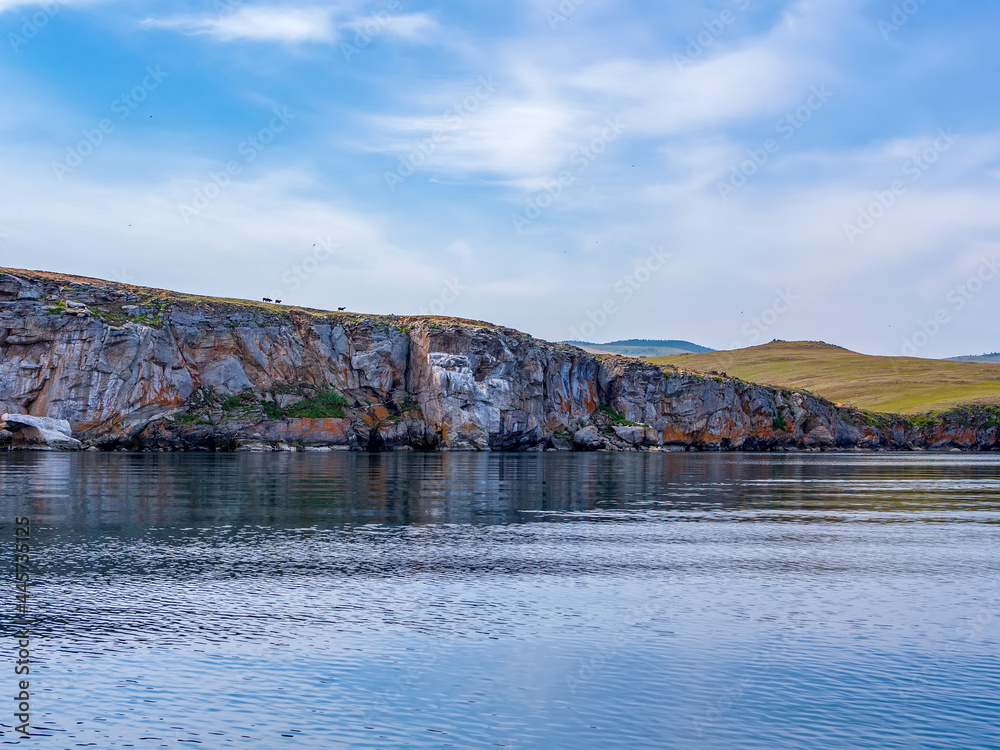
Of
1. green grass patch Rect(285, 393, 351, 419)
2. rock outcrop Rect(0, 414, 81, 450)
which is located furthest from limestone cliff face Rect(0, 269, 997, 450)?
rock outcrop Rect(0, 414, 81, 450)

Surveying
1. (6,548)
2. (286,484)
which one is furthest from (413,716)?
(286,484)

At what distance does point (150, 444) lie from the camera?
412ft

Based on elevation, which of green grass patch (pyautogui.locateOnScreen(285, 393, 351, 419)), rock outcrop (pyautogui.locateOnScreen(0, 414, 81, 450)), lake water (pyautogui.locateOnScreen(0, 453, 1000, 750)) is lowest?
lake water (pyautogui.locateOnScreen(0, 453, 1000, 750))

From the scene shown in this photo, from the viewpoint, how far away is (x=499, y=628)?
2531 cm

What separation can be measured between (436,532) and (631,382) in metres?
135

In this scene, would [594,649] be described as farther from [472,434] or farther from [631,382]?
[631,382]

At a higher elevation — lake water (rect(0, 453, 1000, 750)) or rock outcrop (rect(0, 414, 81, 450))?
rock outcrop (rect(0, 414, 81, 450))
